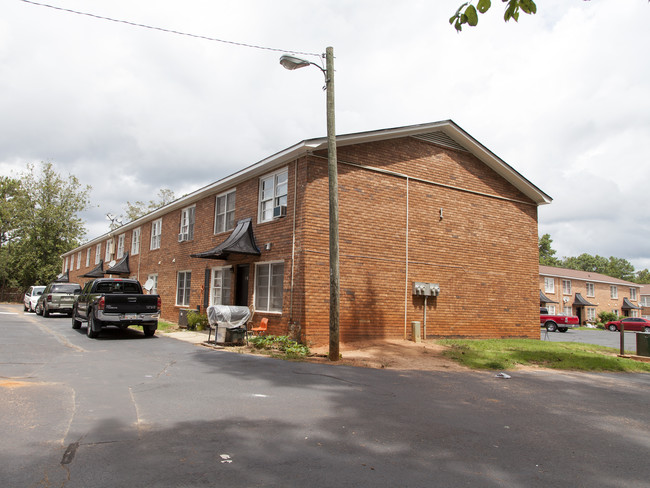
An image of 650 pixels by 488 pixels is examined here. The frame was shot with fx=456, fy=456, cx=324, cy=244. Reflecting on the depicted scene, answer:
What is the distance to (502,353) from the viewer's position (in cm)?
1242

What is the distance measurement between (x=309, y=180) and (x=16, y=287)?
55.0 metres

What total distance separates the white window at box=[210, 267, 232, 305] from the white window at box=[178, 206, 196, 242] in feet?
11.1

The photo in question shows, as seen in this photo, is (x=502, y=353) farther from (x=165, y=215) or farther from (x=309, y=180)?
(x=165, y=215)

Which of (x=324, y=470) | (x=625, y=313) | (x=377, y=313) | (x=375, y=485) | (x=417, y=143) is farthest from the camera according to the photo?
(x=625, y=313)

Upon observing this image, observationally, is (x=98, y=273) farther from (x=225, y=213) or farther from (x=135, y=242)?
(x=225, y=213)

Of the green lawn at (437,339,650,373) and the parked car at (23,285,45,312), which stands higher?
the parked car at (23,285,45,312)

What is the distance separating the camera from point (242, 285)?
52.6 ft

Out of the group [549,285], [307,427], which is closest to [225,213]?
[307,427]

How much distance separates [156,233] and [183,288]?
5.54 meters

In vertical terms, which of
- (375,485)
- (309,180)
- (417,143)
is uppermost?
(417,143)

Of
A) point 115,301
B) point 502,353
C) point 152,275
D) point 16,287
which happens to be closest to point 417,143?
point 502,353

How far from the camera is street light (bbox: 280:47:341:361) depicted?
10281 mm

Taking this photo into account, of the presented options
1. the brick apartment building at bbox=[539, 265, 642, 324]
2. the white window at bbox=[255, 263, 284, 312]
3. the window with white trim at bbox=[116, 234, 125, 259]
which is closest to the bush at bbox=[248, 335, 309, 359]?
the white window at bbox=[255, 263, 284, 312]

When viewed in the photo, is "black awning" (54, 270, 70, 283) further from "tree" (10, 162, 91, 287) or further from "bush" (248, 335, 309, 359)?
"bush" (248, 335, 309, 359)
